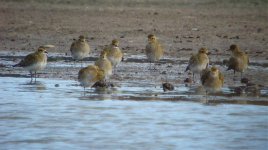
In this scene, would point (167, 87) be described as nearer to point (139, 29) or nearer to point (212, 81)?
point (212, 81)

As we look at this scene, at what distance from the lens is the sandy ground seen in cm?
2068

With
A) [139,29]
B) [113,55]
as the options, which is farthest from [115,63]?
[139,29]

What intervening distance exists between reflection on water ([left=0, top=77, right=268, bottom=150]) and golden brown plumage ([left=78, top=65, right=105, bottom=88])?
0.64ft

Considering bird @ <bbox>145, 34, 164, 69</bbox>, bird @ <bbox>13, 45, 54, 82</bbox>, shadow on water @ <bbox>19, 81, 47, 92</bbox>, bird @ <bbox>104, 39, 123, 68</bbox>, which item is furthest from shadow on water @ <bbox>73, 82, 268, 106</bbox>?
bird @ <bbox>145, 34, 164, 69</bbox>

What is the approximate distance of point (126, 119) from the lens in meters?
13.1

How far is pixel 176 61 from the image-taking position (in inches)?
827

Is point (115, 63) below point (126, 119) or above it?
above

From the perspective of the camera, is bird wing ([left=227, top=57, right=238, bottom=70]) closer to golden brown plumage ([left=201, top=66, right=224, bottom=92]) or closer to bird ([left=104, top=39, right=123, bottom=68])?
bird ([left=104, top=39, right=123, bottom=68])

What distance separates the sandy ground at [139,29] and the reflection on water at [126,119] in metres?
2.36

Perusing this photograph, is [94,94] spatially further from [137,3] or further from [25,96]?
[137,3]

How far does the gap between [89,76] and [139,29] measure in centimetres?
1091

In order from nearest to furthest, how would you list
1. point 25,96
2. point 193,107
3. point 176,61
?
point 193,107, point 25,96, point 176,61

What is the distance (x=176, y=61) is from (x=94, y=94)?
18.8ft

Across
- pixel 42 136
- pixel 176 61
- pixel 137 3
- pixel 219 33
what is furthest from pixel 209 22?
pixel 42 136
